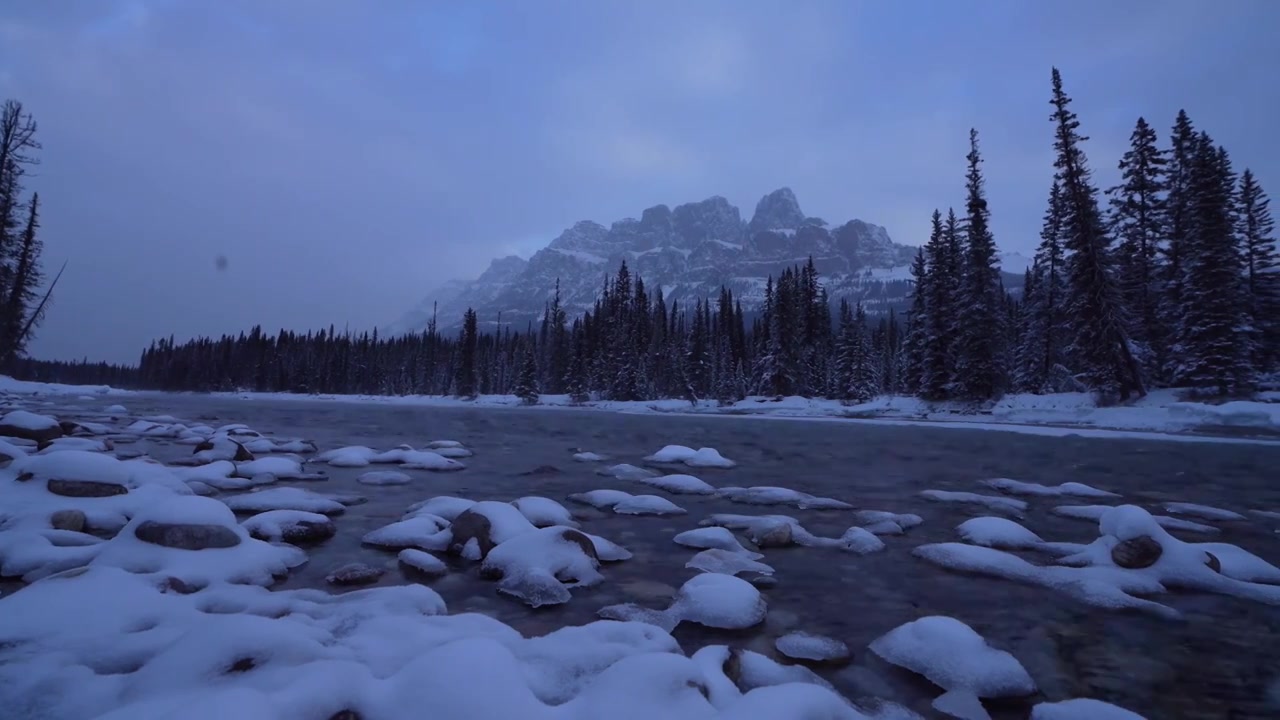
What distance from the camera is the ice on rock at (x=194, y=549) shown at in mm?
5105

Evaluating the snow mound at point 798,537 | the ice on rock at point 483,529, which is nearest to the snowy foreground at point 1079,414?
the snow mound at point 798,537

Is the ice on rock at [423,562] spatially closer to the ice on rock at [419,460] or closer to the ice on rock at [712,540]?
the ice on rock at [712,540]

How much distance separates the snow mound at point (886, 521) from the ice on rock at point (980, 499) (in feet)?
5.56

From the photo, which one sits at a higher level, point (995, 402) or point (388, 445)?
point (995, 402)

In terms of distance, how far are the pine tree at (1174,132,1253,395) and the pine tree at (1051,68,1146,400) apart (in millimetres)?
2419

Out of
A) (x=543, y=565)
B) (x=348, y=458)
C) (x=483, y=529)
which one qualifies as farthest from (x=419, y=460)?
(x=543, y=565)

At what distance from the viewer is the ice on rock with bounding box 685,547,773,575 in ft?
19.9

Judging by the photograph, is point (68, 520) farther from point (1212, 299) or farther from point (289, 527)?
point (1212, 299)

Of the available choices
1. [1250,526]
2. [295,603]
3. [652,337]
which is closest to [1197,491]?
[1250,526]

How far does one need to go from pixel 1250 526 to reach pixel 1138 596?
5033mm

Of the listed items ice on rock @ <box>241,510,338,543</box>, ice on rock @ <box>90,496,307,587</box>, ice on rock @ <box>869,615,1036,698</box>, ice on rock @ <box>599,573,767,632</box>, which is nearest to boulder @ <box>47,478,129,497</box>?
ice on rock @ <box>241,510,338,543</box>

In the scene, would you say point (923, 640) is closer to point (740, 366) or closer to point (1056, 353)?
point (1056, 353)

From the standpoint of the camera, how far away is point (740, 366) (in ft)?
217

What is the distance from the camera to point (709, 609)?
16.0 ft
